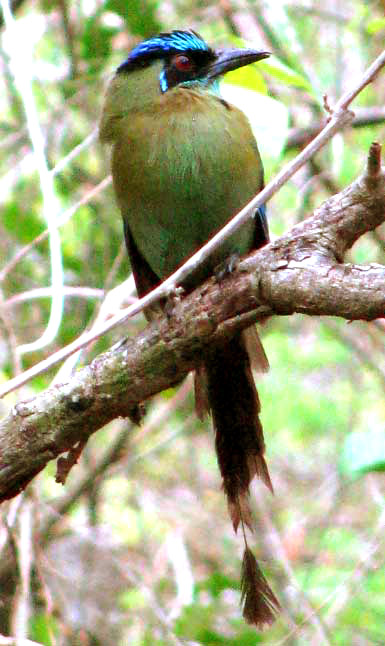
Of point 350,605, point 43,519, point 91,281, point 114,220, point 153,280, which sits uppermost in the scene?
point 114,220

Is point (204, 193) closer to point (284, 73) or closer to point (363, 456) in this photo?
point (284, 73)

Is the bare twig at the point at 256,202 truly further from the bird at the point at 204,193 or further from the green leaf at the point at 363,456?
the green leaf at the point at 363,456

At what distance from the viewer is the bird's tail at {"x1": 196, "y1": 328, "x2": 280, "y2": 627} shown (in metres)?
2.85

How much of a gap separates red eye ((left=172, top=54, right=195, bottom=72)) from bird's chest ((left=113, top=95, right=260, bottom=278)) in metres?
0.24

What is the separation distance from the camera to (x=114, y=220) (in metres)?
4.66

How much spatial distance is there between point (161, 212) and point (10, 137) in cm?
168

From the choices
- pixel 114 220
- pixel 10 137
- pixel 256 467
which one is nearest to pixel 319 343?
pixel 114 220

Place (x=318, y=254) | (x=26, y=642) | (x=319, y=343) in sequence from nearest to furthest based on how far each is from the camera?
(x=318, y=254), (x=26, y=642), (x=319, y=343)

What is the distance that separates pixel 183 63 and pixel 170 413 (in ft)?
6.04

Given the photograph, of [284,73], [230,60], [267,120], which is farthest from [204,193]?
[230,60]

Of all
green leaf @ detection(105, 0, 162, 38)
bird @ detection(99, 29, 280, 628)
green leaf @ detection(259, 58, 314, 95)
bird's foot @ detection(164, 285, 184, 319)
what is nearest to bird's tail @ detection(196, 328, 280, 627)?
bird @ detection(99, 29, 280, 628)

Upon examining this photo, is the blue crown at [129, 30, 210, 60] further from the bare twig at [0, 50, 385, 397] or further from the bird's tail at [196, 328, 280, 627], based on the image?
the bare twig at [0, 50, 385, 397]

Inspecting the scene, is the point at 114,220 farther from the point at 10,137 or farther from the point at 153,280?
the point at 153,280

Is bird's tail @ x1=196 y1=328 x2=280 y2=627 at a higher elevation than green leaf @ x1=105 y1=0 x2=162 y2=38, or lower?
lower
